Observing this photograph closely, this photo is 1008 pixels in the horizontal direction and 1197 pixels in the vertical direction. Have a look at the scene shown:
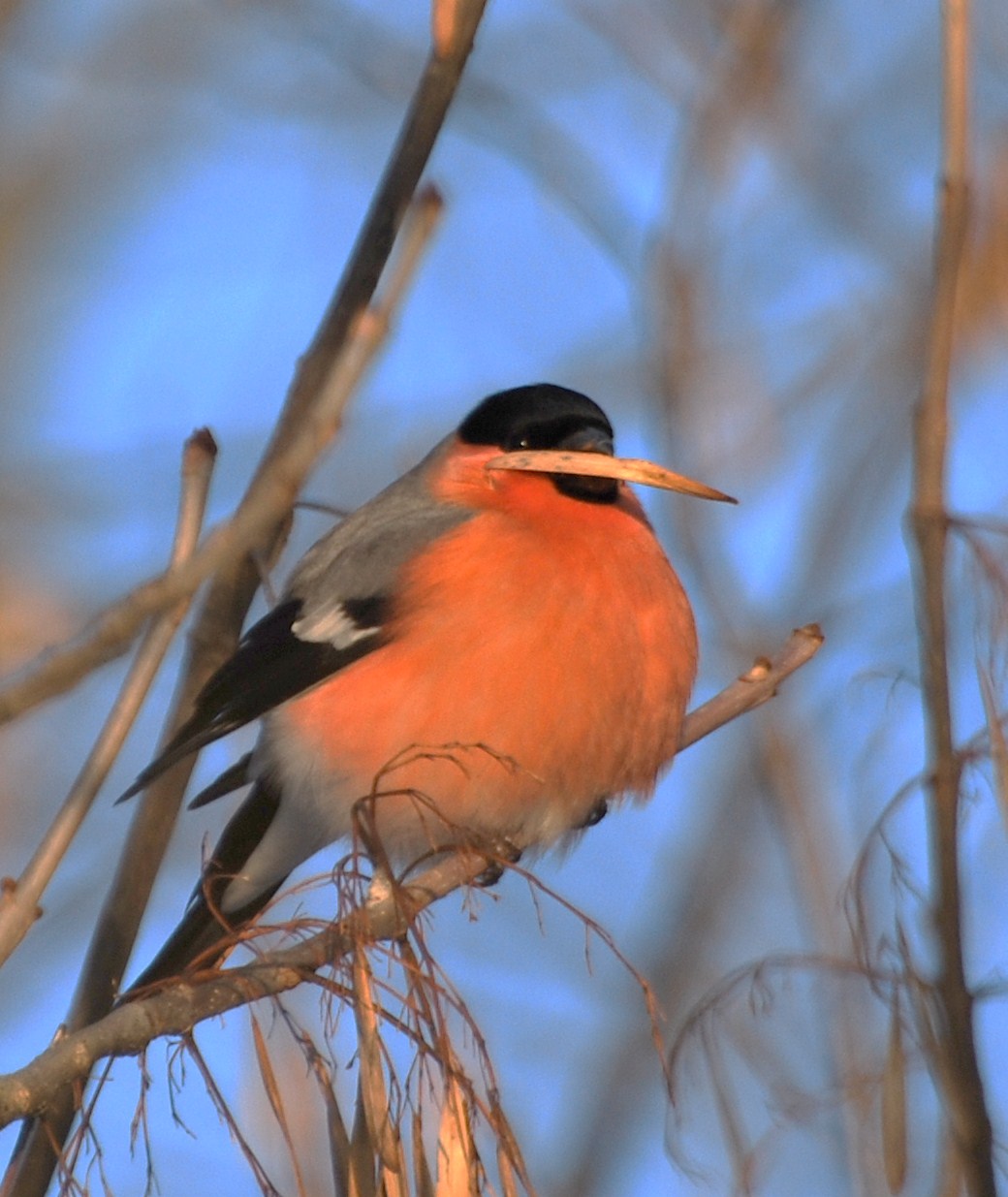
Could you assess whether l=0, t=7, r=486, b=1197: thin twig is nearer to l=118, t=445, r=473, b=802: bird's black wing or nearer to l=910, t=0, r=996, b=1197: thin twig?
l=118, t=445, r=473, b=802: bird's black wing

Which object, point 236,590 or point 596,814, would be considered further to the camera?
point 596,814

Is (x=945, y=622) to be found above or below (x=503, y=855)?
→ below

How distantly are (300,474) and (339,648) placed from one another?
165cm

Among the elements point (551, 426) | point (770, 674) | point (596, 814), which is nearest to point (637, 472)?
point (770, 674)

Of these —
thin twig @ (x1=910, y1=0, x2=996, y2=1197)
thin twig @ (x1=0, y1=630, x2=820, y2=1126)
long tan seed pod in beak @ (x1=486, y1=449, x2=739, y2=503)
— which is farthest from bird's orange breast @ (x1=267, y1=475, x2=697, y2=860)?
thin twig @ (x1=910, y1=0, x2=996, y2=1197)

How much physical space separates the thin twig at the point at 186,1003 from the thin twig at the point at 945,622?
0.61 metres

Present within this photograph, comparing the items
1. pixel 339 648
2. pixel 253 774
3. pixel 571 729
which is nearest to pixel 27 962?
pixel 253 774

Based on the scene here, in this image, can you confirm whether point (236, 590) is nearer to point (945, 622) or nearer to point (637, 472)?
point (637, 472)

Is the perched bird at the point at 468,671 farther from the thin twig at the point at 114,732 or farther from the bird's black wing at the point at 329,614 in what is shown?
the thin twig at the point at 114,732

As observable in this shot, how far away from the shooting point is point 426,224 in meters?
1.99

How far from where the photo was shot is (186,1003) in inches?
77.8

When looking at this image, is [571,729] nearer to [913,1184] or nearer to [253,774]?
[253,774]

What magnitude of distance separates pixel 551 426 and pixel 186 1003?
1.82 m

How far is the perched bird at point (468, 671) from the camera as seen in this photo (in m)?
3.06
